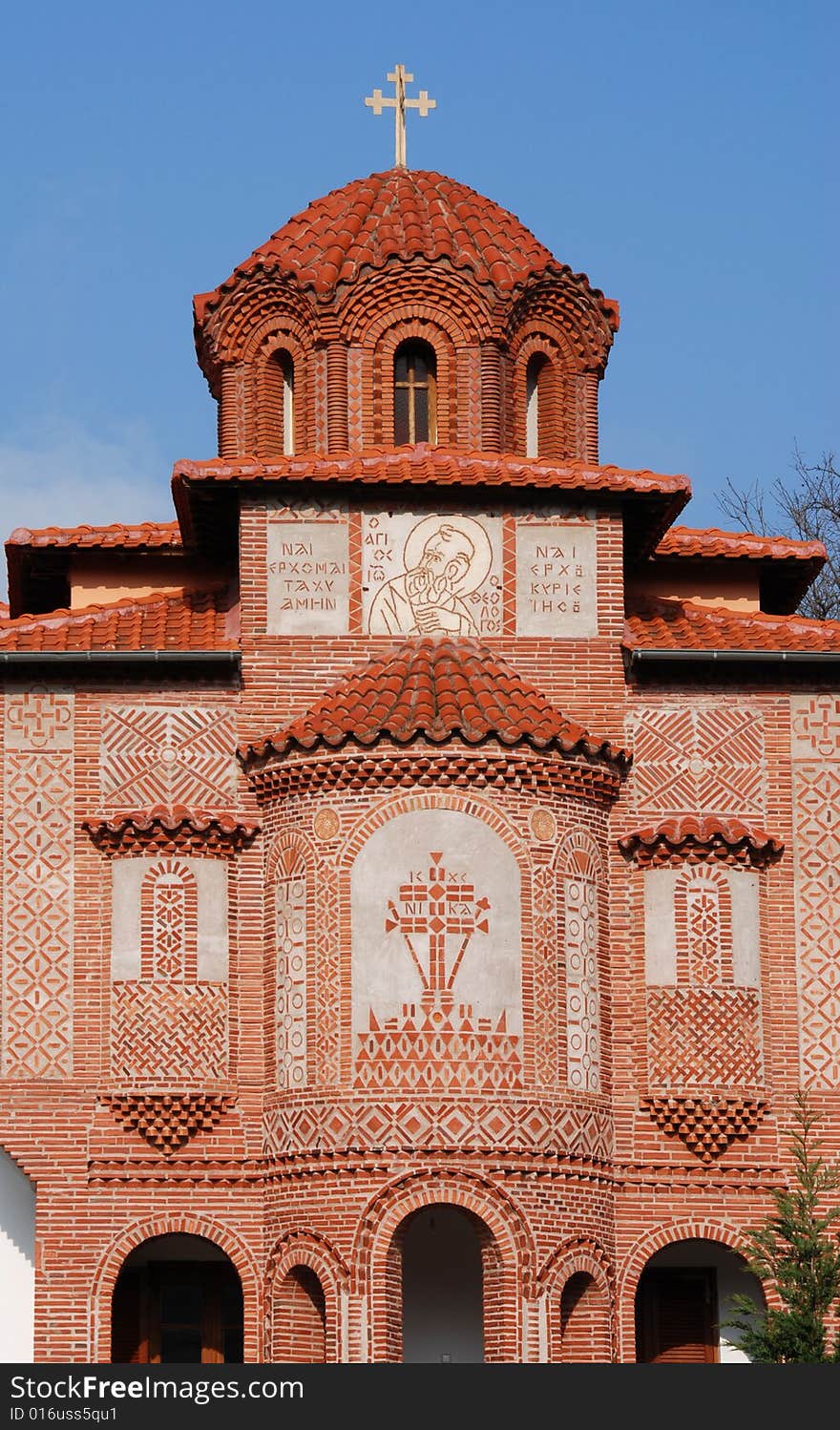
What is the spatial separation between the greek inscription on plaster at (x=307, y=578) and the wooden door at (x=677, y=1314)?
7365mm

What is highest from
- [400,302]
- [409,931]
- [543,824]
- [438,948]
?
[400,302]

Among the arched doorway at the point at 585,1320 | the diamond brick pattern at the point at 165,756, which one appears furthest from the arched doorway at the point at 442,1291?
the diamond brick pattern at the point at 165,756

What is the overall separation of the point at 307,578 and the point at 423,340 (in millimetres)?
3725

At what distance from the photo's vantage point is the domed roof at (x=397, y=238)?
31.7m

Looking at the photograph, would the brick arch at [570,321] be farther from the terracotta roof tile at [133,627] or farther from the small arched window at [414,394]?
the terracotta roof tile at [133,627]

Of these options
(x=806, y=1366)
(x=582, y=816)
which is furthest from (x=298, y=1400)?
(x=582, y=816)

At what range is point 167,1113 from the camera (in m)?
28.2

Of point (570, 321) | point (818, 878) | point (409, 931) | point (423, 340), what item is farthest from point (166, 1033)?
point (570, 321)

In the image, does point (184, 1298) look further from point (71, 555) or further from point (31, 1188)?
point (71, 555)

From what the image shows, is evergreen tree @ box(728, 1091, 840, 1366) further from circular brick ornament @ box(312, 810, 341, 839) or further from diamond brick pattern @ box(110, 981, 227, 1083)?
diamond brick pattern @ box(110, 981, 227, 1083)

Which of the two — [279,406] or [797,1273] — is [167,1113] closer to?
[797,1273]

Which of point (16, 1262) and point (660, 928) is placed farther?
point (660, 928)

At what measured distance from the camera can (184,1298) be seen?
2956 centimetres

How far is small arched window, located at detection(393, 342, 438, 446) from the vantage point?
31.8 m
